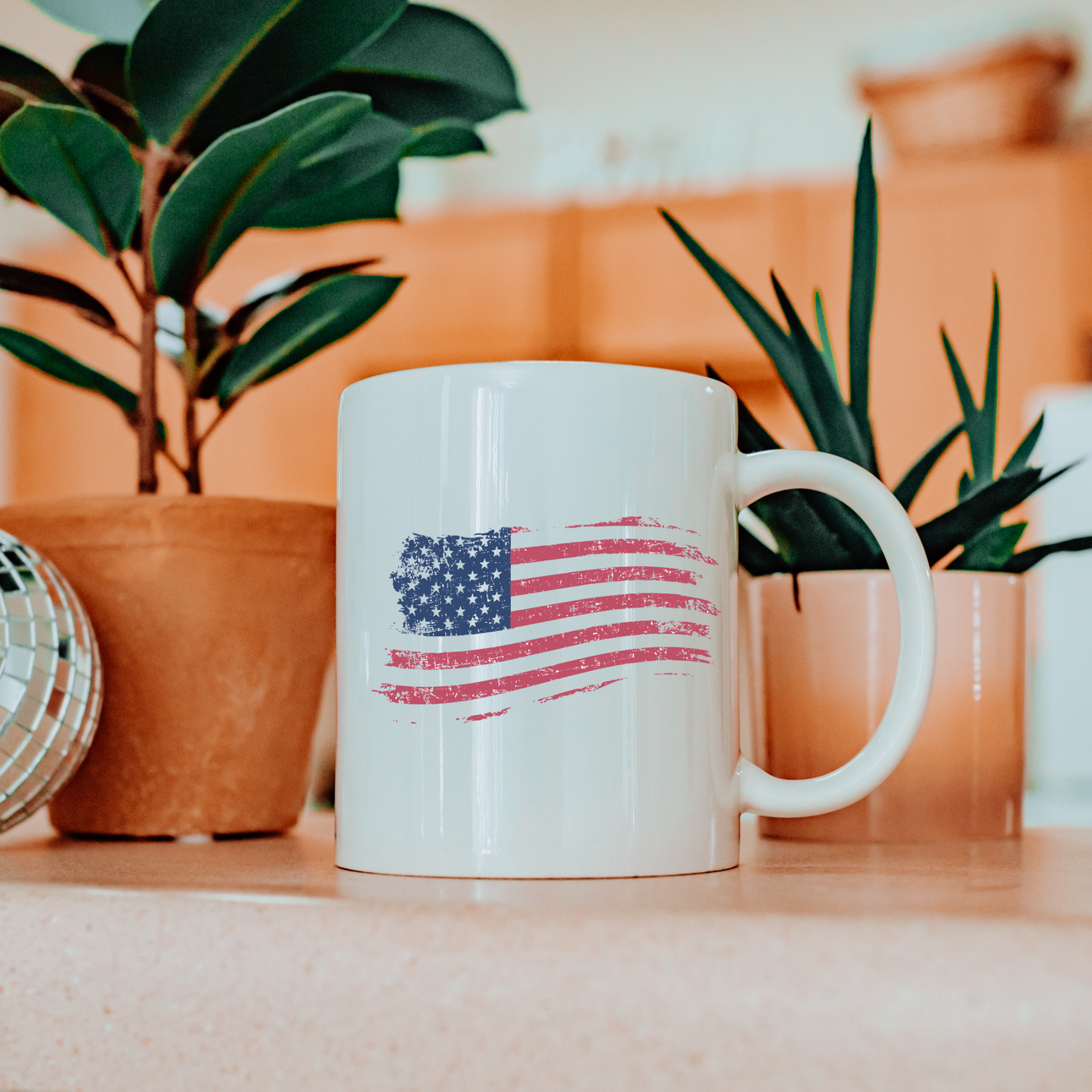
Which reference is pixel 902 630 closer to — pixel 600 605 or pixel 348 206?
pixel 600 605

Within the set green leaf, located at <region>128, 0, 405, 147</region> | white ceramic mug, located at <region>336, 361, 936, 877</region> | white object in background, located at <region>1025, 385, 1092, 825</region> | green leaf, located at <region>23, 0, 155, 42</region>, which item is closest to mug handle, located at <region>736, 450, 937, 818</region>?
white ceramic mug, located at <region>336, 361, 936, 877</region>

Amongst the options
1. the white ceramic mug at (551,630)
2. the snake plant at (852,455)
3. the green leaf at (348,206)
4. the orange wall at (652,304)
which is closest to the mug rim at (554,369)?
the white ceramic mug at (551,630)

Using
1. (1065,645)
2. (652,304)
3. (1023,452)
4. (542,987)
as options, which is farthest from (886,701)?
(652,304)

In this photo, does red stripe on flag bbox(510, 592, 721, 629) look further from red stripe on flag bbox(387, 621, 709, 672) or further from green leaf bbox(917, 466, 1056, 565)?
green leaf bbox(917, 466, 1056, 565)

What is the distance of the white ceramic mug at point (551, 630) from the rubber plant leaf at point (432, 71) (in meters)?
0.23

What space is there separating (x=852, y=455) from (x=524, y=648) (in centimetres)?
21

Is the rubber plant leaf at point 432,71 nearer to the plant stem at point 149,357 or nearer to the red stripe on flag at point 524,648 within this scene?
the plant stem at point 149,357

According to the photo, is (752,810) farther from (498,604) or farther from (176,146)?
(176,146)

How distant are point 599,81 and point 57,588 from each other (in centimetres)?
294

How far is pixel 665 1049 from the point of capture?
0.23 m

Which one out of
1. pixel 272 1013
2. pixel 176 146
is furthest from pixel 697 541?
pixel 176 146

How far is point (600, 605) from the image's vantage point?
311 mm

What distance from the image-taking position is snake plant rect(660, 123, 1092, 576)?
444mm

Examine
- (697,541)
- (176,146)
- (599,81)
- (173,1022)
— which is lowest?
(173,1022)
